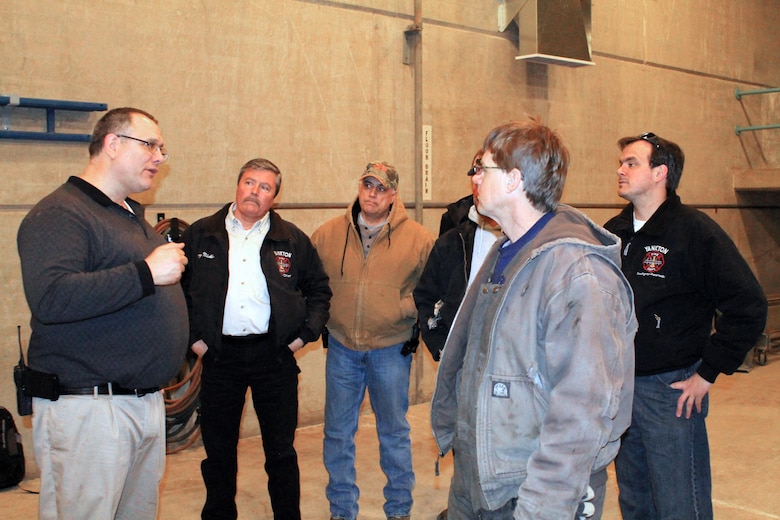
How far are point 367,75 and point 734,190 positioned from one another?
16.4 feet

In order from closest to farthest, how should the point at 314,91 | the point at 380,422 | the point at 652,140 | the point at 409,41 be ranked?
the point at 652,140, the point at 380,422, the point at 314,91, the point at 409,41

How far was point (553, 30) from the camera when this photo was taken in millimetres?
5824

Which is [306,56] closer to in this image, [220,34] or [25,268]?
[220,34]

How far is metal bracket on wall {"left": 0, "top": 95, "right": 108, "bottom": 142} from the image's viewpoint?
3625 mm

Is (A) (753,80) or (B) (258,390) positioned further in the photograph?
(A) (753,80)

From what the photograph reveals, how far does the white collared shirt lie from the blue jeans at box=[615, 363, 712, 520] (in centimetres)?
148

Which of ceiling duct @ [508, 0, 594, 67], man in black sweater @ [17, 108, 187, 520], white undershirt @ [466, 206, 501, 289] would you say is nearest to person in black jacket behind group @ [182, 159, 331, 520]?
man in black sweater @ [17, 108, 187, 520]

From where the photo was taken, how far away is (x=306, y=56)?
4.71m

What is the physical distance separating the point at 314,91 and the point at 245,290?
209 centimetres

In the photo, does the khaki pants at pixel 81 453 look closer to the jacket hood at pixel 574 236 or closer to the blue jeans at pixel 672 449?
the jacket hood at pixel 574 236

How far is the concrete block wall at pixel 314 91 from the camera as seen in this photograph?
12.4ft

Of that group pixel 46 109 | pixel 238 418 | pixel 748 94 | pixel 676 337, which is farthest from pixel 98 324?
pixel 748 94

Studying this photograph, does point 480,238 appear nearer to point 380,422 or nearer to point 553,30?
point 380,422

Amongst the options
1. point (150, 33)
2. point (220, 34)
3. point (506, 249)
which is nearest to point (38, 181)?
point (150, 33)
